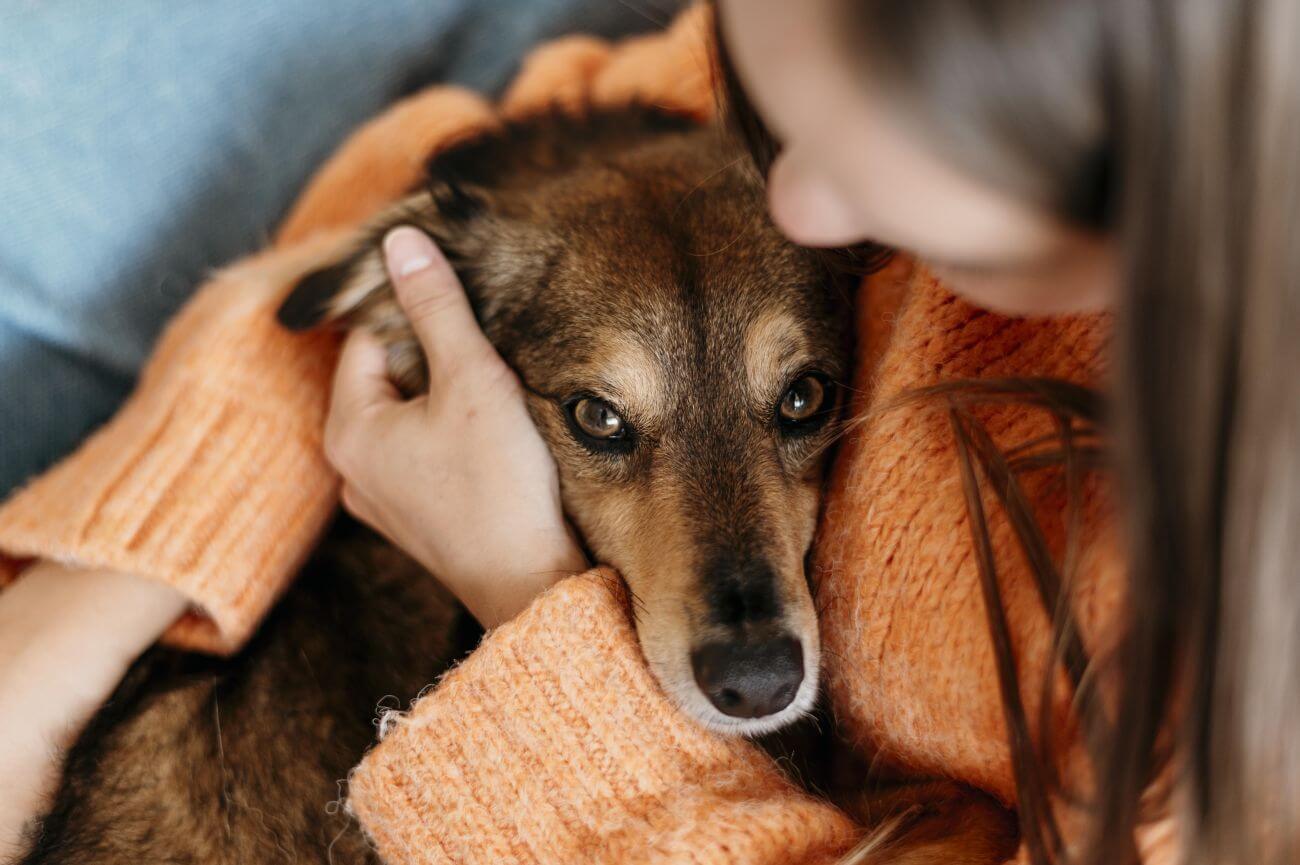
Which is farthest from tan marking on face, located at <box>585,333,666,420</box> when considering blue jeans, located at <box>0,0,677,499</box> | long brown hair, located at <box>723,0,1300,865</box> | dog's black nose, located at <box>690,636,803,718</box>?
blue jeans, located at <box>0,0,677,499</box>

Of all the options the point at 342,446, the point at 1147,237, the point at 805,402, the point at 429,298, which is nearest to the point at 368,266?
the point at 429,298

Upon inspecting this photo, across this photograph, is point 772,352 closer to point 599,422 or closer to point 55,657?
point 599,422

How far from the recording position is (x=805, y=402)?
1.43 meters

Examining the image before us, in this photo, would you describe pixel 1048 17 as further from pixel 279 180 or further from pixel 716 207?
pixel 279 180

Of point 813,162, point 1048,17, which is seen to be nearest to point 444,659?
point 813,162

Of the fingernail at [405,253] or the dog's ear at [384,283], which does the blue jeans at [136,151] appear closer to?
the dog's ear at [384,283]

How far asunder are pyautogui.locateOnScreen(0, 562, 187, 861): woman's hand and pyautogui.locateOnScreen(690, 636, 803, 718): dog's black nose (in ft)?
2.99

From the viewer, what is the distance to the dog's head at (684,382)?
4.01ft

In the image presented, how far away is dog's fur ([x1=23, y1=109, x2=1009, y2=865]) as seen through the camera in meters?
1.29

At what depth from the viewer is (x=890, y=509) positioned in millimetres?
→ 1160

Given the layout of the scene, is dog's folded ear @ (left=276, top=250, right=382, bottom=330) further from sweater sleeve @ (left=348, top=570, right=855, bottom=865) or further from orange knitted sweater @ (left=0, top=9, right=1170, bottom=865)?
sweater sleeve @ (left=348, top=570, right=855, bottom=865)

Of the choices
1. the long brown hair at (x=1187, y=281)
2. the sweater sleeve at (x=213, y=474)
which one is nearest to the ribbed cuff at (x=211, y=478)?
the sweater sleeve at (x=213, y=474)

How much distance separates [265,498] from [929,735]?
1109 mm

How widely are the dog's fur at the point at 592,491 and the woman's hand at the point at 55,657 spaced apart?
0.13 ft
